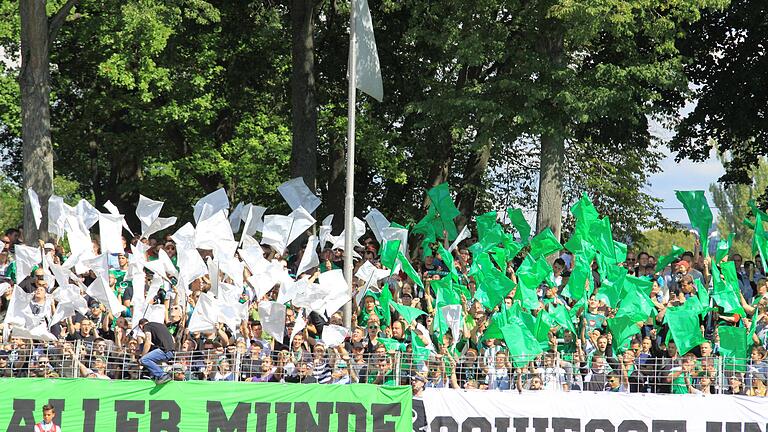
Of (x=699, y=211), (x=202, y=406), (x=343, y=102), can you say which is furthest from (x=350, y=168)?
(x=343, y=102)

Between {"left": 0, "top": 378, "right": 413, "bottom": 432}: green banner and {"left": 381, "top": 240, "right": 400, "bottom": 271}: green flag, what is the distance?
11.4ft

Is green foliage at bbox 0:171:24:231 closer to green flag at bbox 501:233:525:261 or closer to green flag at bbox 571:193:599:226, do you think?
green flag at bbox 501:233:525:261

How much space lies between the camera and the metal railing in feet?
46.3

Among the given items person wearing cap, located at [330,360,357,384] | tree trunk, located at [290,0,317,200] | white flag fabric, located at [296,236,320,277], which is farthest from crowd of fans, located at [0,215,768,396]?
tree trunk, located at [290,0,317,200]

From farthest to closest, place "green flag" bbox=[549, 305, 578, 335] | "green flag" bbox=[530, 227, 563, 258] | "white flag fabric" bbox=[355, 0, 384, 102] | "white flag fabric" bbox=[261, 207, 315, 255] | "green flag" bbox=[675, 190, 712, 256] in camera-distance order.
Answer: "white flag fabric" bbox=[355, 0, 384, 102] < "green flag" bbox=[530, 227, 563, 258] < "green flag" bbox=[675, 190, 712, 256] < "white flag fabric" bbox=[261, 207, 315, 255] < "green flag" bbox=[549, 305, 578, 335]

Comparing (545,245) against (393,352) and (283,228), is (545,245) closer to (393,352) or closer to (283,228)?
(283,228)

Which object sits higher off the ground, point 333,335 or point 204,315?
point 204,315

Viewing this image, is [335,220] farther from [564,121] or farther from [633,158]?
[633,158]

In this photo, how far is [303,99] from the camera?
1049 inches

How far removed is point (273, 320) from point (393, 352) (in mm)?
1483

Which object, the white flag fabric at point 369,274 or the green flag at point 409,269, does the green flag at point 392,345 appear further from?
the green flag at point 409,269

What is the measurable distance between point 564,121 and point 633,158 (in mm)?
16357

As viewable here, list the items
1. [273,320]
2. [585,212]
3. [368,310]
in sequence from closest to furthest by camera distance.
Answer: [273,320] → [368,310] → [585,212]

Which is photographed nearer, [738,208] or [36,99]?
[36,99]
